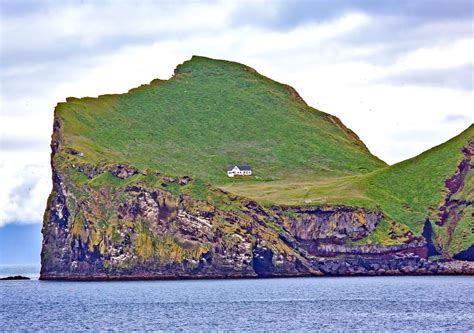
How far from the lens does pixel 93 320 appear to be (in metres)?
158

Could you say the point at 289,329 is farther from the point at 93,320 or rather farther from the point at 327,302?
the point at 327,302

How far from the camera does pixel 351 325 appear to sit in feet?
473

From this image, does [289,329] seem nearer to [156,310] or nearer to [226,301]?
[156,310]

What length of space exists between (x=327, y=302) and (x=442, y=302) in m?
18.1

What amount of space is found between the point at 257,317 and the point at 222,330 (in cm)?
1822

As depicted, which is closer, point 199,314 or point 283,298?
point 199,314

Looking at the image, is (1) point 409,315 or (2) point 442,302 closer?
(1) point 409,315

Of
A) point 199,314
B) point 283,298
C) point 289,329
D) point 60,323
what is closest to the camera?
point 289,329

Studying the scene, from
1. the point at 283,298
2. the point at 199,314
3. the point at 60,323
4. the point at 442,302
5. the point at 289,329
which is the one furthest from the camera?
the point at 283,298

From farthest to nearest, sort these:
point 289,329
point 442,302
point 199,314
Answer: point 442,302, point 199,314, point 289,329

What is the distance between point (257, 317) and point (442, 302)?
37.3 m

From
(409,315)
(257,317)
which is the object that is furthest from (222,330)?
(409,315)

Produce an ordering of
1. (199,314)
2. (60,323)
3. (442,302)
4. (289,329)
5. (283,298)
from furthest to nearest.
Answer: (283,298) → (442,302) → (199,314) → (60,323) → (289,329)

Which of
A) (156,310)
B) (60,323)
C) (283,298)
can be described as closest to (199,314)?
(156,310)
